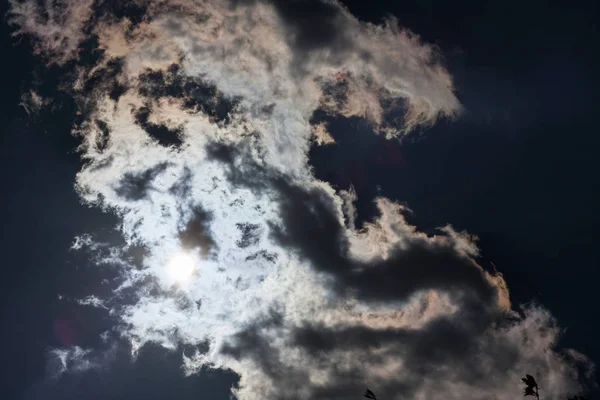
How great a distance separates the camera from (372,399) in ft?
134

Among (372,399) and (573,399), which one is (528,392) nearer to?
(573,399)

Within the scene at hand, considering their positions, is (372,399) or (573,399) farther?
(372,399)

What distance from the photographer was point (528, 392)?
3844cm

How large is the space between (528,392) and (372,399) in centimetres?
1647

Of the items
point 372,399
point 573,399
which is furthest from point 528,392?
point 372,399

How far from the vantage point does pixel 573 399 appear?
3747 centimetres

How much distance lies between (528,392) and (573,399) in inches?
165

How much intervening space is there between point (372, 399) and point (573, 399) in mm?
20595

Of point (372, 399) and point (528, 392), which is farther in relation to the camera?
point (372, 399)
